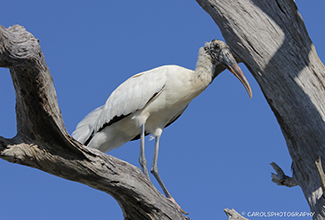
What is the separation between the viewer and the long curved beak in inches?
218

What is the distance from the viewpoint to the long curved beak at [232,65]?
18.1 ft

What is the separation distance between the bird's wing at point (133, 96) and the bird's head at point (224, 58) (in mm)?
720

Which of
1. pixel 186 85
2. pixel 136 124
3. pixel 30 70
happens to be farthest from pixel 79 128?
pixel 30 70

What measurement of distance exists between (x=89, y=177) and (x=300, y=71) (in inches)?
98.7

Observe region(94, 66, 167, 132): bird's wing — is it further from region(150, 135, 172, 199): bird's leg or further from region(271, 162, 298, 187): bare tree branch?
region(271, 162, 298, 187): bare tree branch

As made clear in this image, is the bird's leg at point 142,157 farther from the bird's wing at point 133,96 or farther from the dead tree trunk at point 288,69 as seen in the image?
the dead tree trunk at point 288,69

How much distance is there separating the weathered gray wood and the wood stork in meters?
1.95

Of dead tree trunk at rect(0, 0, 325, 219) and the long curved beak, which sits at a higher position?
the long curved beak

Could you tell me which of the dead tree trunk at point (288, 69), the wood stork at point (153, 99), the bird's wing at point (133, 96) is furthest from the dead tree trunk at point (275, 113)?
the bird's wing at point (133, 96)

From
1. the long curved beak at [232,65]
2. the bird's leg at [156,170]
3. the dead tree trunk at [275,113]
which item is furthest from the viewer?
the bird's leg at [156,170]

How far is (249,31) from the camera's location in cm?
467

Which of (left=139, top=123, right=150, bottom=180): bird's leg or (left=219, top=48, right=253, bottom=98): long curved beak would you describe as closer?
(left=219, top=48, right=253, bottom=98): long curved beak

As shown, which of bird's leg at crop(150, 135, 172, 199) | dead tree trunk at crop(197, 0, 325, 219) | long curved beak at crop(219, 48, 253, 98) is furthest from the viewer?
bird's leg at crop(150, 135, 172, 199)

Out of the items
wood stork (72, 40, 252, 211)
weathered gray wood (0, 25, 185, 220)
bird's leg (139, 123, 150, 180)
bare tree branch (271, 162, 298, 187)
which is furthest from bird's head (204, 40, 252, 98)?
weathered gray wood (0, 25, 185, 220)
